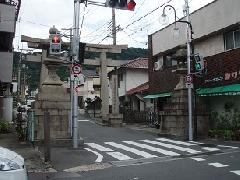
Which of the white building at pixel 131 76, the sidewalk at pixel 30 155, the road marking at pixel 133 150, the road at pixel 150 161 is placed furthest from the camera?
the white building at pixel 131 76

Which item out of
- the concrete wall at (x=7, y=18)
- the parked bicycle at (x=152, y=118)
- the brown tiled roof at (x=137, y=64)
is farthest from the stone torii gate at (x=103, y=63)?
the concrete wall at (x=7, y=18)

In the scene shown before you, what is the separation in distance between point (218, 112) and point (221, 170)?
11898 mm

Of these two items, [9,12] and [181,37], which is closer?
[181,37]

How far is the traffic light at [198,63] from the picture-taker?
72.0 ft

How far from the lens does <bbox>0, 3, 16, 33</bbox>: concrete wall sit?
29688 millimetres

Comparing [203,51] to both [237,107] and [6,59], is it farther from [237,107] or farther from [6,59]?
[6,59]

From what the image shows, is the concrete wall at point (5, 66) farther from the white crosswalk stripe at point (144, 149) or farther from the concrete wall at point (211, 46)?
the concrete wall at point (211, 46)

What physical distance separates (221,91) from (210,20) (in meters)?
4.93

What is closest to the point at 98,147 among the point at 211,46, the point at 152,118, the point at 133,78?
the point at 211,46

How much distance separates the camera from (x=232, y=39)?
22641 mm

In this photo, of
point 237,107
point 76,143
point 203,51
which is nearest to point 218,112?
point 237,107

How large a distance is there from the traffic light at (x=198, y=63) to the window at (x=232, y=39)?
2.00 meters

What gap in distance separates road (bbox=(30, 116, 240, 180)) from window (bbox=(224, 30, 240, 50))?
5875mm

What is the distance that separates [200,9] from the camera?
84.1 feet
